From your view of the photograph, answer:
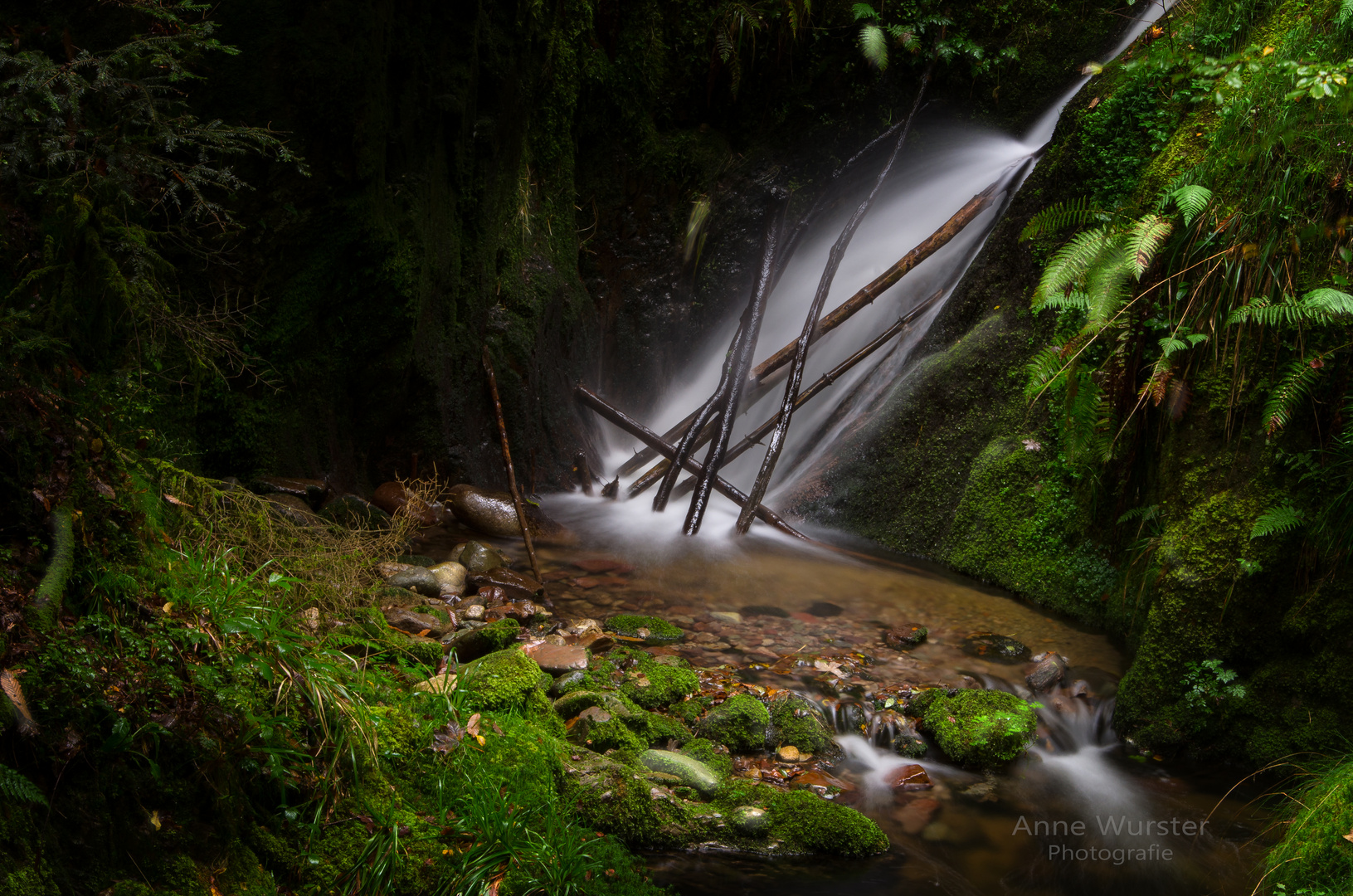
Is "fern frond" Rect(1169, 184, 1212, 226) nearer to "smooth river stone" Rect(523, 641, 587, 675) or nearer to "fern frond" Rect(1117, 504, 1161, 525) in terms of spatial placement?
"fern frond" Rect(1117, 504, 1161, 525)

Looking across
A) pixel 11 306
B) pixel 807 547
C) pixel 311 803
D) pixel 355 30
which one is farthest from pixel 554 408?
pixel 311 803

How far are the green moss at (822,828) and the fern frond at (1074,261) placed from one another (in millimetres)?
3493

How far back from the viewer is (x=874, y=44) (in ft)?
31.9

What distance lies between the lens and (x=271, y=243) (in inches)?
223

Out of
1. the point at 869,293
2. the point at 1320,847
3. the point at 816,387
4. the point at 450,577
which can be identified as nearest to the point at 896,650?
the point at 1320,847

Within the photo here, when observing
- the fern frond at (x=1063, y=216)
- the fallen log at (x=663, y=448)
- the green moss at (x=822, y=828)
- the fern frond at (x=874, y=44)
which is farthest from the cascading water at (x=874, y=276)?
the green moss at (x=822, y=828)

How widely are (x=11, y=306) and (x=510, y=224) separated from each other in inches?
216

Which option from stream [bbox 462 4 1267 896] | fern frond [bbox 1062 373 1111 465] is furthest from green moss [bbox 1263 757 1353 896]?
fern frond [bbox 1062 373 1111 465]

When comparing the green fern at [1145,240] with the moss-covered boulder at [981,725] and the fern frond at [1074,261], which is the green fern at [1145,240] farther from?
the moss-covered boulder at [981,725]

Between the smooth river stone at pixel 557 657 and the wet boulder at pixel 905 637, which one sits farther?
the wet boulder at pixel 905 637

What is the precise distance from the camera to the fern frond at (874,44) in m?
9.73

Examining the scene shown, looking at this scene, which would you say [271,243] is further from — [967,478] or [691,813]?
[967,478]

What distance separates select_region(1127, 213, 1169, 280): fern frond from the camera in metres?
4.77

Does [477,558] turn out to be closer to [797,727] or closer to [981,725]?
[797,727]
